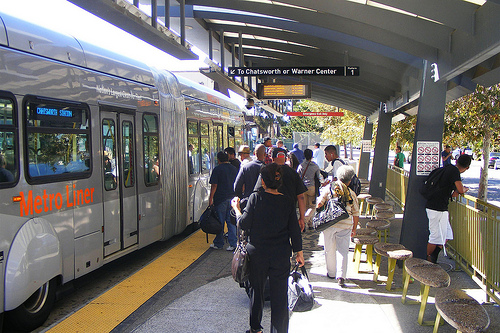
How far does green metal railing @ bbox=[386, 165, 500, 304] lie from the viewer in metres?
5.45

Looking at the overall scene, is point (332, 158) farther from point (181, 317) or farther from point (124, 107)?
point (181, 317)

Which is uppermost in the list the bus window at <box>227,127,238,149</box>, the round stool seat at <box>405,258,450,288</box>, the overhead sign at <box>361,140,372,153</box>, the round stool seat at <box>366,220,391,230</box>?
the bus window at <box>227,127,238,149</box>

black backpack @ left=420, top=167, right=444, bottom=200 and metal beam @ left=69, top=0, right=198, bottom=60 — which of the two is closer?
metal beam @ left=69, top=0, right=198, bottom=60

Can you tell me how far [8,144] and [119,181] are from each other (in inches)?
90.4

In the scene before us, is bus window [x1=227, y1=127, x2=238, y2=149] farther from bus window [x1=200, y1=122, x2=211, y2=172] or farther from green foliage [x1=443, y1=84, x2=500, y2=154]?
green foliage [x1=443, y1=84, x2=500, y2=154]

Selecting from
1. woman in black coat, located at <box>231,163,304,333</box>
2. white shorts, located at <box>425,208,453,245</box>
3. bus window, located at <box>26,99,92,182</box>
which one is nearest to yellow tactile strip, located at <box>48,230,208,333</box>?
bus window, located at <box>26,99,92,182</box>

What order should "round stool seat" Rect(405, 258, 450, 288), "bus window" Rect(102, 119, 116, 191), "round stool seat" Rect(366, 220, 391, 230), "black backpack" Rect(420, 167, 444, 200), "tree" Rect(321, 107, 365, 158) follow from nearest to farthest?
1. "round stool seat" Rect(405, 258, 450, 288)
2. "bus window" Rect(102, 119, 116, 191)
3. "black backpack" Rect(420, 167, 444, 200)
4. "round stool seat" Rect(366, 220, 391, 230)
5. "tree" Rect(321, 107, 365, 158)

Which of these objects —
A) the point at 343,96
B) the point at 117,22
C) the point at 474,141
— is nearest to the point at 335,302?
the point at 117,22

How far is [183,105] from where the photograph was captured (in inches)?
380

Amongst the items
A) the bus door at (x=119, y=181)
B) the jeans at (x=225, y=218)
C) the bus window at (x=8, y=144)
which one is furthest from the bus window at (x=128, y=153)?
the bus window at (x=8, y=144)

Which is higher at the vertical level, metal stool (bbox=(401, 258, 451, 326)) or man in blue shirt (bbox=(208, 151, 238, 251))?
man in blue shirt (bbox=(208, 151, 238, 251))

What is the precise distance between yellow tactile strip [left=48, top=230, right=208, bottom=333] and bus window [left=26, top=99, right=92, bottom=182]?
1672 mm

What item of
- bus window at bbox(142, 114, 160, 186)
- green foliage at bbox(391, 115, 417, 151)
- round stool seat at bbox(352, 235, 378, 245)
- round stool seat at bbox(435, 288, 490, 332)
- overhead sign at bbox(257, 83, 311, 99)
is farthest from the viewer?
green foliage at bbox(391, 115, 417, 151)

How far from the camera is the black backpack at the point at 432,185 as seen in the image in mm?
6863
